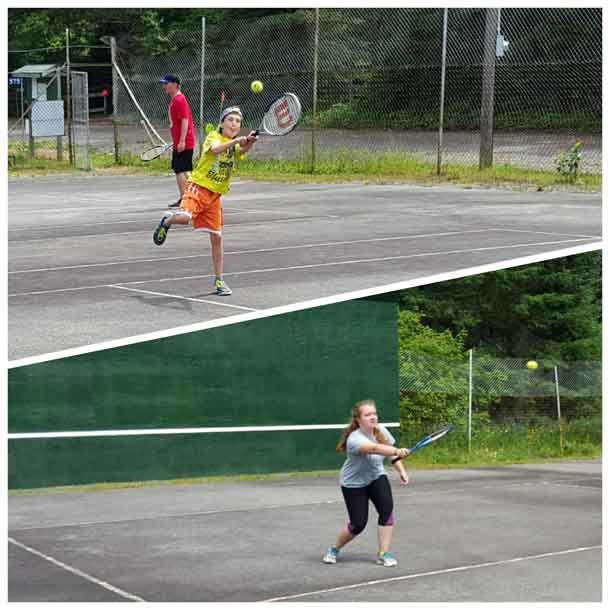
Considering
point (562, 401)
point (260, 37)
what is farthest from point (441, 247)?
point (260, 37)

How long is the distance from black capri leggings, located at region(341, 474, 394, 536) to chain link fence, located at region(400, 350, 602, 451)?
11.0 metres

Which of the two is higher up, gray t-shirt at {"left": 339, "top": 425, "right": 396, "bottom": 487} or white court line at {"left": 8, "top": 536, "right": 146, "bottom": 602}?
gray t-shirt at {"left": 339, "top": 425, "right": 396, "bottom": 487}

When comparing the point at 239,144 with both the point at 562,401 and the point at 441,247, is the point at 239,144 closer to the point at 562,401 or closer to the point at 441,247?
the point at 441,247

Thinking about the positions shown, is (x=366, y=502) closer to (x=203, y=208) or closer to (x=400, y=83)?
(x=203, y=208)

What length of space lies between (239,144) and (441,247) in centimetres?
383

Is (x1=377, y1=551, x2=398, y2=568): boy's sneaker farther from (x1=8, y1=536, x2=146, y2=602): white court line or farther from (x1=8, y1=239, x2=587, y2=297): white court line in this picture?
(x1=8, y1=239, x2=587, y2=297): white court line

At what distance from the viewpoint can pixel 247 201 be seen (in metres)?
19.5

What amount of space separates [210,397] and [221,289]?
3770 mm

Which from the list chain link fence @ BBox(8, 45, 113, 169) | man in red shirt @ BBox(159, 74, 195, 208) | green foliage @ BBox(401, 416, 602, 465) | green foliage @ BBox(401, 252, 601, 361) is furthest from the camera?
green foliage @ BBox(401, 252, 601, 361)

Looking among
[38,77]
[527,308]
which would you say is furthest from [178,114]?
[38,77]

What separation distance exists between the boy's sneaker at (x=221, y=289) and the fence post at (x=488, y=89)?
1147 cm

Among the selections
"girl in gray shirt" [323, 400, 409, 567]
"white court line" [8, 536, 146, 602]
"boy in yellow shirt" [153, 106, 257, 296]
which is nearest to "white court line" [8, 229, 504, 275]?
"boy in yellow shirt" [153, 106, 257, 296]

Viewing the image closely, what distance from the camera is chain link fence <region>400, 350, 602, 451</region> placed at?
20109 millimetres

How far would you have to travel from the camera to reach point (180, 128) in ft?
55.0
